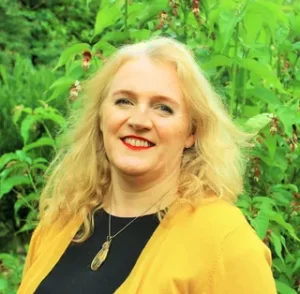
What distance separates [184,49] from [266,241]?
0.79 m

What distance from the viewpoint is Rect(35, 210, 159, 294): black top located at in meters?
2.39

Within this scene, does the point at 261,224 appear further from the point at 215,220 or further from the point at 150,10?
the point at 150,10

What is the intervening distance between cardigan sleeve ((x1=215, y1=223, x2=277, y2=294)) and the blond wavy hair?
25 centimetres

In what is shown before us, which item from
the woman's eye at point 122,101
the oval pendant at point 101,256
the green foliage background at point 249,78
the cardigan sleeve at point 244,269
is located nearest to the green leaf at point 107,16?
the green foliage background at point 249,78

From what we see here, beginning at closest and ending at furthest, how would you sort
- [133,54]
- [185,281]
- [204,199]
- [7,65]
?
[185,281], [204,199], [133,54], [7,65]

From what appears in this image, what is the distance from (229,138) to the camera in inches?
102

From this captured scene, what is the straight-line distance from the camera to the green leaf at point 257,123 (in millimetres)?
2943

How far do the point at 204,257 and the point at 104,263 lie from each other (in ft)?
1.24

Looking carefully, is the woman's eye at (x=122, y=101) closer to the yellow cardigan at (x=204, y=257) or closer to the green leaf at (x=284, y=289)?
the yellow cardigan at (x=204, y=257)

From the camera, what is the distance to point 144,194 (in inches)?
98.2

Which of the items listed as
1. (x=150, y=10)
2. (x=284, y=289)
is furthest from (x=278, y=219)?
(x=150, y=10)

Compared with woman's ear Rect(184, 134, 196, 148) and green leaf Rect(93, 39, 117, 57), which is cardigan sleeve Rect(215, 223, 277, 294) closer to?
woman's ear Rect(184, 134, 196, 148)

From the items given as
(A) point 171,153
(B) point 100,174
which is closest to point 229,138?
(A) point 171,153

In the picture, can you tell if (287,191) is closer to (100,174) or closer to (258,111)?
(258,111)
